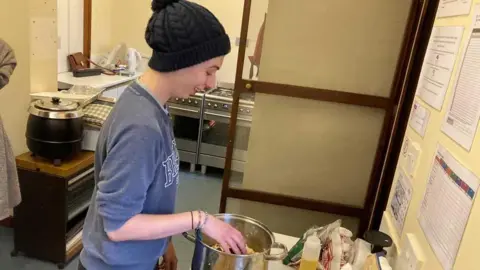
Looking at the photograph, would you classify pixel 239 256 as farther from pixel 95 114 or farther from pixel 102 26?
pixel 102 26

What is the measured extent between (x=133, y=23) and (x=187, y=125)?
1209 mm

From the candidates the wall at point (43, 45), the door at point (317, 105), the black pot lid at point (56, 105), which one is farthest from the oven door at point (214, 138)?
the door at point (317, 105)

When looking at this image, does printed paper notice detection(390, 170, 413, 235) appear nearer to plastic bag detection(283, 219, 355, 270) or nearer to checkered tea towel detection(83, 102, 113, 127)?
plastic bag detection(283, 219, 355, 270)

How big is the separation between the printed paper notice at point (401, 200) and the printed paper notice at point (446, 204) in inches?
5.5

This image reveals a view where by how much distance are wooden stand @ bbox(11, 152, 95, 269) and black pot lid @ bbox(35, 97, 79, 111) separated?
30cm

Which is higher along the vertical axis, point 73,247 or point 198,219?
point 198,219

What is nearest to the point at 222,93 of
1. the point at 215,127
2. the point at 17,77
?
the point at 215,127

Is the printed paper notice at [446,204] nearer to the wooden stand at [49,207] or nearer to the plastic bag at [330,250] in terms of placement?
the plastic bag at [330,250]

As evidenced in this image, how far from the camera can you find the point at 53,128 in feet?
Result: 7.16

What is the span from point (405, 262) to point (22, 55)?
2.19 metres

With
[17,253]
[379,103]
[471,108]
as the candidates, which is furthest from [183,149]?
[471,108]

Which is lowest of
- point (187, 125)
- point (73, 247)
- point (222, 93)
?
point (73, 247)

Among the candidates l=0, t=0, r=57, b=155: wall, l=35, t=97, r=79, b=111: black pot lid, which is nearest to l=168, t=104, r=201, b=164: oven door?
l=0, t=0, r=57, b=155: wall

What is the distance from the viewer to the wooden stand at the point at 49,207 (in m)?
2.24
